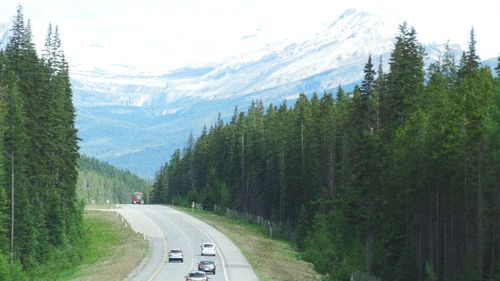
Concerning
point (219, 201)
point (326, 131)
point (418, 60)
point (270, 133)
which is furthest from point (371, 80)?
point (219, 201)

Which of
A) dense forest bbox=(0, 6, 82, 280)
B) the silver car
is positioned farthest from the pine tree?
dense forest bbox=(0, 6, 82, 280)

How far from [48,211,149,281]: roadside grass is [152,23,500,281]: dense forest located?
1694cm

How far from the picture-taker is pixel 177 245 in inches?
3824

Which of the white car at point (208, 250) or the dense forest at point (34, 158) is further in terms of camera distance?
the white car at point (208, 250)

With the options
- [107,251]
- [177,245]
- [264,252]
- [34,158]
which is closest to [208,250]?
[264,252]

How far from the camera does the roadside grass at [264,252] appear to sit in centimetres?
7419

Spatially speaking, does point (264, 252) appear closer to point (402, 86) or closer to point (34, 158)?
point (402, 86)

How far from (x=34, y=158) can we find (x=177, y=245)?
19010mm

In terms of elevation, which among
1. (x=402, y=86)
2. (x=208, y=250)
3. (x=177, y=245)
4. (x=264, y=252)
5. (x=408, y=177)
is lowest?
(x=264, y=252)

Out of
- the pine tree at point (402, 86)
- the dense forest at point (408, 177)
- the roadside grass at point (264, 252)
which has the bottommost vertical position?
the roadside grass at point (264, 252)

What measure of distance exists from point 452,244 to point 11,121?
1439 inches

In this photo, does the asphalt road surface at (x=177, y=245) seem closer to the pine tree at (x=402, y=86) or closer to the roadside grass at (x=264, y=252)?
the roadside grass at (x=264, y=252)

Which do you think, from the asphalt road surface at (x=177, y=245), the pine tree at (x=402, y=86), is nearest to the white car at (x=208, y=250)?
the asphalt road surface at (x=177, y=245)

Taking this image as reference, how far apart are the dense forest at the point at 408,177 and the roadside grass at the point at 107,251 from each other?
16.9m
